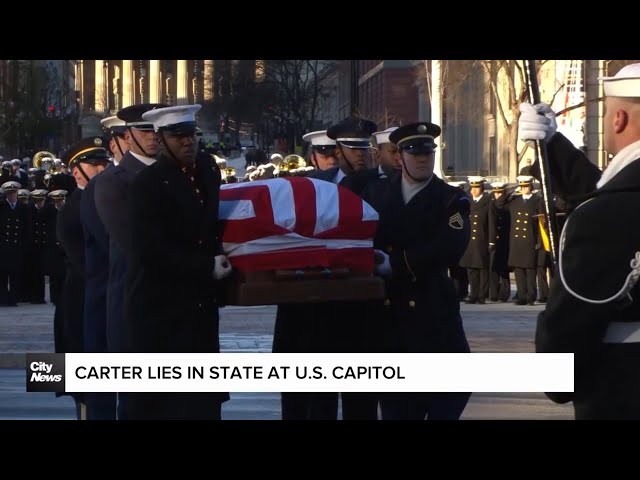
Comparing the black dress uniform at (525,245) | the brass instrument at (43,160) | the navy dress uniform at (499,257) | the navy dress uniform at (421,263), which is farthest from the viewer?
the brass instrument at (43,160)

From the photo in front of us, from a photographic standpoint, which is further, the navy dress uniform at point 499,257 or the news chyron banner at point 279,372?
the navy dress uniform at point 499,257

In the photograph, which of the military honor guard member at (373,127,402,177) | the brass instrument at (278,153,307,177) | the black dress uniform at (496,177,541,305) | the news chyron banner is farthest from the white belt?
the brass instrument at (278,153,307,177)

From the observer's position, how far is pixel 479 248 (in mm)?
23500

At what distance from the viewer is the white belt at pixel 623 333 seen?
4438 mm

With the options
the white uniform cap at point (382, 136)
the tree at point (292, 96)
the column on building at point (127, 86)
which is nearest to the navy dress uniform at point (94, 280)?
the white uniform cap at point (382, 136)

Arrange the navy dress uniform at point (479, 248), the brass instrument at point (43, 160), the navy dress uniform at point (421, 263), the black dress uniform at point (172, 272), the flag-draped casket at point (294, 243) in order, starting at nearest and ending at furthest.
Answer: the black dress uniform at point (172, 272) → the flag-draped casket at point (294, 243) → the navy dress uniform at point (421, 263) → the navy dress uniform at point (479, 248) → the brass instrument at point (43, 160)

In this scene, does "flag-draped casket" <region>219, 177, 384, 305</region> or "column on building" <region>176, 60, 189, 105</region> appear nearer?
"flag-draped casket" <region>219, 177, 384, 305</region>

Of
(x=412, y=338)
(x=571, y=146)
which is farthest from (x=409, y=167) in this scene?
(x=571, y=146)

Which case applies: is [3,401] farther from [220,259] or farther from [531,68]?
[531,68]

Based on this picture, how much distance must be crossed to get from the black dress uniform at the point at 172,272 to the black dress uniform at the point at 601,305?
2.33 metres

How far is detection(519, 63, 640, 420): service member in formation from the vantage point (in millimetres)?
4328

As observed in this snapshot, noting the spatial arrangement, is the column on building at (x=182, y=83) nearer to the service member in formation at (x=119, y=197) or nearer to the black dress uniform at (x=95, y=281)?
the black dress uniform at (x=95, y=281)

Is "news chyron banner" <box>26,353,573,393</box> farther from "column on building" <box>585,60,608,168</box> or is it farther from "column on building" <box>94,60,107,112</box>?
"column on building" <box>94,60,107,112</box>
